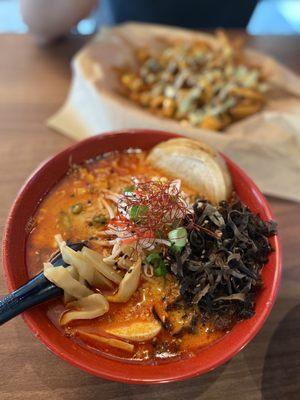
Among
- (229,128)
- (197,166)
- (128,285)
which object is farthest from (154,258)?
(229,128)

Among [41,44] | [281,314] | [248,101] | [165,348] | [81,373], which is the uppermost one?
[41,44]

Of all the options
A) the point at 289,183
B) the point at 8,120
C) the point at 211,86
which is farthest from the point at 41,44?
the point at 289,183

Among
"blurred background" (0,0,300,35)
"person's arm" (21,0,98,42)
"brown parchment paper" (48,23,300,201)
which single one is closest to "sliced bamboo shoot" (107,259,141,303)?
"brown parchment paper" (48,23,300,201)

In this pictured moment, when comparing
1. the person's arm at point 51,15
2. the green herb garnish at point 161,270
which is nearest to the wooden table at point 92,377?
the green herb garnish at point 161,270

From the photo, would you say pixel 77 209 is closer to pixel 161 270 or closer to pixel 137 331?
pixel 161 270

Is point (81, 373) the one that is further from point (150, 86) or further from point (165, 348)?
point (150, 86)

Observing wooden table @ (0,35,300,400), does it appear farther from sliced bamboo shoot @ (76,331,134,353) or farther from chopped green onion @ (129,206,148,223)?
chopped green onion @ (129,206,148,223)

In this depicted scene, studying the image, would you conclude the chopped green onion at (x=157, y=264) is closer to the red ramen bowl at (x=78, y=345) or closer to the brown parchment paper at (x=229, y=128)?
the red ramen bowl at (x=78, y=345)
